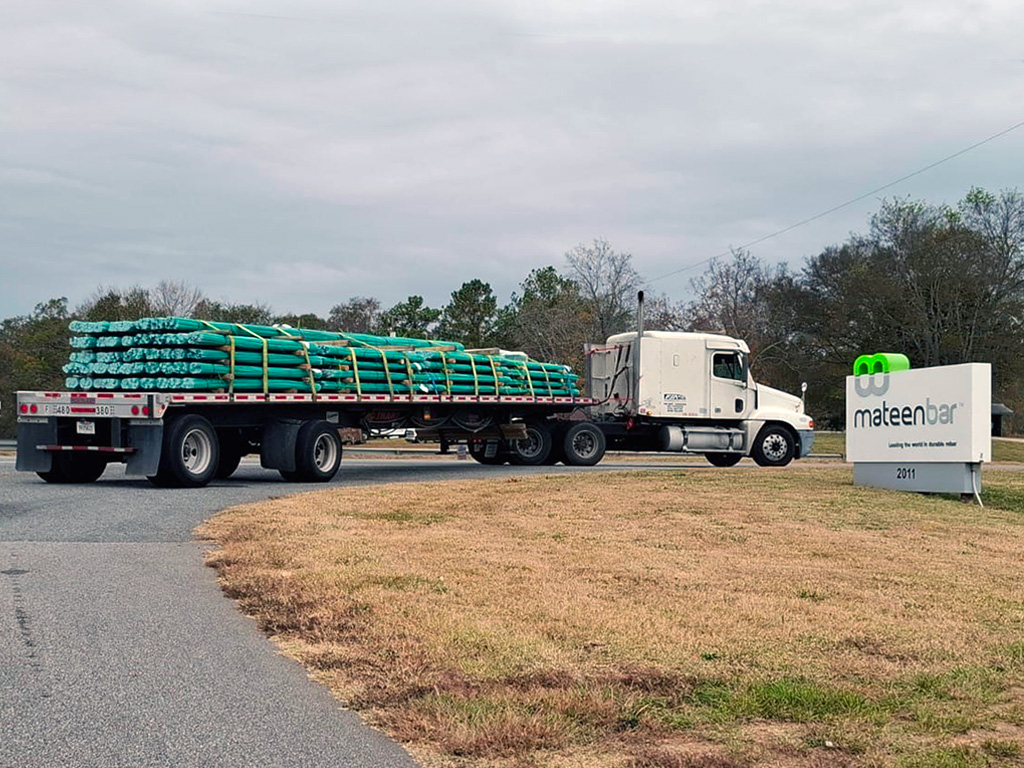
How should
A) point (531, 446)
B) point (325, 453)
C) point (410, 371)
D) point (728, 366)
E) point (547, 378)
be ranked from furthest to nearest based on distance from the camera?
point (728, 366), point (531, 446), point (547, 378), point (410, 371), point (325, 453)

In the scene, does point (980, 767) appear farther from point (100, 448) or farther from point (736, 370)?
point (736, 370)

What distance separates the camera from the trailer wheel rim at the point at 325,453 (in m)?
19.4

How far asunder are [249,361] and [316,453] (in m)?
2.11

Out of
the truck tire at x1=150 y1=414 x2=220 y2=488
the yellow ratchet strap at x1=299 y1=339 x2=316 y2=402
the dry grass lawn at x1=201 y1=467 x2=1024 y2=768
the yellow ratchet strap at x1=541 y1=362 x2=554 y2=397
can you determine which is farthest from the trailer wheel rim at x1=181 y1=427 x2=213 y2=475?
the yellow ratchet strap at x1=541 y1=362 x2=554 y2=397

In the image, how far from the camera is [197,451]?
1756cm

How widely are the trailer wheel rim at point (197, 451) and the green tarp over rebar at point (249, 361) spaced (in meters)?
0.69

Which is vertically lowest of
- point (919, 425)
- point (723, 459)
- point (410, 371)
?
point (723, 459)

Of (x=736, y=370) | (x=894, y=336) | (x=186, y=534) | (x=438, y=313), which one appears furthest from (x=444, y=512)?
(x=438, y=313)

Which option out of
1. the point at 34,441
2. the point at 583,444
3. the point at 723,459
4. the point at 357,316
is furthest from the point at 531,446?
the point at 357,316

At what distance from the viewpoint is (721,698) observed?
5418 mm

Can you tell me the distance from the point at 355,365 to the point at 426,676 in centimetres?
1442

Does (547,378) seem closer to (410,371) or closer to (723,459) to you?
(410,371)

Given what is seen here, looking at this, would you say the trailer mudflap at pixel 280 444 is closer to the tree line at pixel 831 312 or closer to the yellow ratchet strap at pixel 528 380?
the yellow ratchet strap at pixel 528 380

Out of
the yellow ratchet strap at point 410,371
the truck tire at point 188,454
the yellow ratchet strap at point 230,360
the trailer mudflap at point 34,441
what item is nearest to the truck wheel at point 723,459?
the yellow ratchet strap at point 410,371
